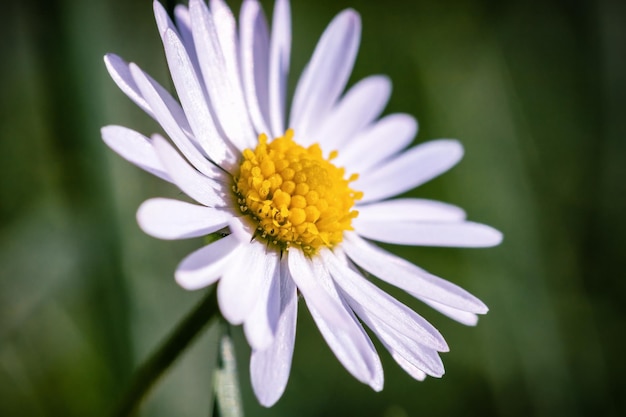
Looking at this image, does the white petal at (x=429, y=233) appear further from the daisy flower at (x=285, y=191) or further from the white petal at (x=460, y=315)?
the white petal at (x=460, y=315)

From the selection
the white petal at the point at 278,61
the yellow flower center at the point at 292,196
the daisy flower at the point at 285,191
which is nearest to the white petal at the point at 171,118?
the daisy flower at the point at 285,191

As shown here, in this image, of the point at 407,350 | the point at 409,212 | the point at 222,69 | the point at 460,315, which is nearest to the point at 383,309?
the point at 407,350

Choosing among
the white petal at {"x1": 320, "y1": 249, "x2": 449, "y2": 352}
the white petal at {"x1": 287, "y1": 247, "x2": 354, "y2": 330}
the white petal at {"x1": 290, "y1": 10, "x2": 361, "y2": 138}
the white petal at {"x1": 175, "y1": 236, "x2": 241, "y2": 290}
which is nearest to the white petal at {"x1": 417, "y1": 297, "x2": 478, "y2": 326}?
the white petal at {"x1": 320, "y1": 249, "x2": 449, "y2": 352}

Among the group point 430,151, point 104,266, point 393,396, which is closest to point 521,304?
point 393,396

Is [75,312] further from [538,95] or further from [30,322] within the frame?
[538,95]

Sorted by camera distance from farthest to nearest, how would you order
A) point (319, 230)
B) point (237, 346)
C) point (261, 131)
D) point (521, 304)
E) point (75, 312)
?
point (521, 304) < point (237, 346) < point (75, 312) < point (261, 131) < point (319, 230)

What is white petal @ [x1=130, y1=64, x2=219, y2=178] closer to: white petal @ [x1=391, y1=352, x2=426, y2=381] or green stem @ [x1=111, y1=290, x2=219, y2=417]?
green stem @ [x1=111, y1=290, x2=219, y2=417]
